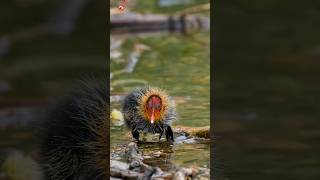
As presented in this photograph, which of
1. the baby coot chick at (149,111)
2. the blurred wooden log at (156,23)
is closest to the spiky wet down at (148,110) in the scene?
the baby coot chick at (149,111)

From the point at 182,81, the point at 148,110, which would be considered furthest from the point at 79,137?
the point at 182,81

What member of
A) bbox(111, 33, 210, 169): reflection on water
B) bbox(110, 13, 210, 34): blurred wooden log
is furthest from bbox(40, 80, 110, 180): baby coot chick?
bbox(110, 13, 210, 34): blurred wooden log

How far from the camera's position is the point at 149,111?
6.38 ft

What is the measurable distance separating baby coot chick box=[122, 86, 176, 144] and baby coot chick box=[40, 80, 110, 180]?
0.06m

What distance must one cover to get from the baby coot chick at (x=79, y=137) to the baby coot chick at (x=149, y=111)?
0.06m

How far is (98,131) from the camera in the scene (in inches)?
76.9

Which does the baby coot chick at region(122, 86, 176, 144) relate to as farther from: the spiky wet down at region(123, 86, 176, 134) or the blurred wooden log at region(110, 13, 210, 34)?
the blurred wooden log at region(110, 13, 210, 34)

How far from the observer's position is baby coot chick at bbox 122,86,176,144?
1.92 m

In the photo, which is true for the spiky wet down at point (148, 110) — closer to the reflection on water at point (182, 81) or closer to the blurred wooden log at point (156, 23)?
the reflection on water at point (182, 81)

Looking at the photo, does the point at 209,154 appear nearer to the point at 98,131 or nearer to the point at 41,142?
the point at 98,131

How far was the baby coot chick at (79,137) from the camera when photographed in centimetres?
195

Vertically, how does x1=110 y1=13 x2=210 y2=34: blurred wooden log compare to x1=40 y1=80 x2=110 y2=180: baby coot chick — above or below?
above

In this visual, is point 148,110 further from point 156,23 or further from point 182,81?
point 156,23
